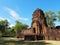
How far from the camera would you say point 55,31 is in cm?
3775

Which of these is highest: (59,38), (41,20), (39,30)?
(41,20)

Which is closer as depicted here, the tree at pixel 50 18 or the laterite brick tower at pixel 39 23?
the laterite brick tower at pixel 39 23

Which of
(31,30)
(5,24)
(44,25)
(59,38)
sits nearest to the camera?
(59,38)

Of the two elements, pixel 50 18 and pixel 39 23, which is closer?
pixel 39 23

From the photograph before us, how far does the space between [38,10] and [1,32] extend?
34.3 m

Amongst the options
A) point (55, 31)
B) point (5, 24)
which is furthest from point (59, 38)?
point (5, 24)

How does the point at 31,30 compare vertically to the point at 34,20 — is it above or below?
below

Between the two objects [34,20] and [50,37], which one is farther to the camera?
[34,20]

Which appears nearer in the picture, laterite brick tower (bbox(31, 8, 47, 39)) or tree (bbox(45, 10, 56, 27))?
laterite brick tower (bbox(31, 8, 47, 39))

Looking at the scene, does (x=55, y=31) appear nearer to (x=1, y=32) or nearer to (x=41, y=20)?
(x=41, y=20)

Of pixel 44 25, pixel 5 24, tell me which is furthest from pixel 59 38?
pixel 5 24

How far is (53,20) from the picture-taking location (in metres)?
68.9

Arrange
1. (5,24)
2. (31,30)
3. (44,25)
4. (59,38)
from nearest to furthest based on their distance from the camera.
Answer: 1. (59,38)
2. (44,25)
3. (31,30)
4. (5,24)

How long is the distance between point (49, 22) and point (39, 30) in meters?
25.2
